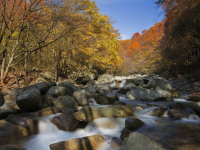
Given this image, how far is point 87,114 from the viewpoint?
161 inches

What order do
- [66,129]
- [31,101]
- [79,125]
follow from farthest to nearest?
1. [31,101]
2. [79,125]
3. [66,129]

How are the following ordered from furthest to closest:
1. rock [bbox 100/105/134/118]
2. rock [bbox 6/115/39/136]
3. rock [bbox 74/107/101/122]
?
1. rock [bbox 100/105/134/118]
2. rock [bbox 74/107/101/122]
3. rock [bbox 6/115/39/136]

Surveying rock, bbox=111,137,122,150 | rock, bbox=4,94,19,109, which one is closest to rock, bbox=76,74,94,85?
rock, bbox=4,94,19,109

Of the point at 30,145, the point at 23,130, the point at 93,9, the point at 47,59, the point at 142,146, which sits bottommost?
the point at 30,145

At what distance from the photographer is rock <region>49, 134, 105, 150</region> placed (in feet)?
8.71

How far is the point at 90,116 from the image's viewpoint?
4.12 meters

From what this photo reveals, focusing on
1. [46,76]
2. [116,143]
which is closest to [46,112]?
[116,143]

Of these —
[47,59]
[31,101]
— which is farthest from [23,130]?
[47,59]

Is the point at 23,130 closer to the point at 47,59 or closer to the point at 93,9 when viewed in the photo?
the point at 47,59

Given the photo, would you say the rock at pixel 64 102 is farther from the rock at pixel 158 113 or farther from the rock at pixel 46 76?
the rock at pixel 46 76

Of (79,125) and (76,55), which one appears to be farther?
(76,55)

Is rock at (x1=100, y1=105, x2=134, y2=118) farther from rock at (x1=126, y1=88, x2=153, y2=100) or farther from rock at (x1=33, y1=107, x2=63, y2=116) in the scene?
rock at (x1=126, y1=88, x2=153, y2=100)

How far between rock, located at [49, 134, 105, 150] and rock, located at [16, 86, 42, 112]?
2.37 meters

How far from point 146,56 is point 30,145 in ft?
90.1
